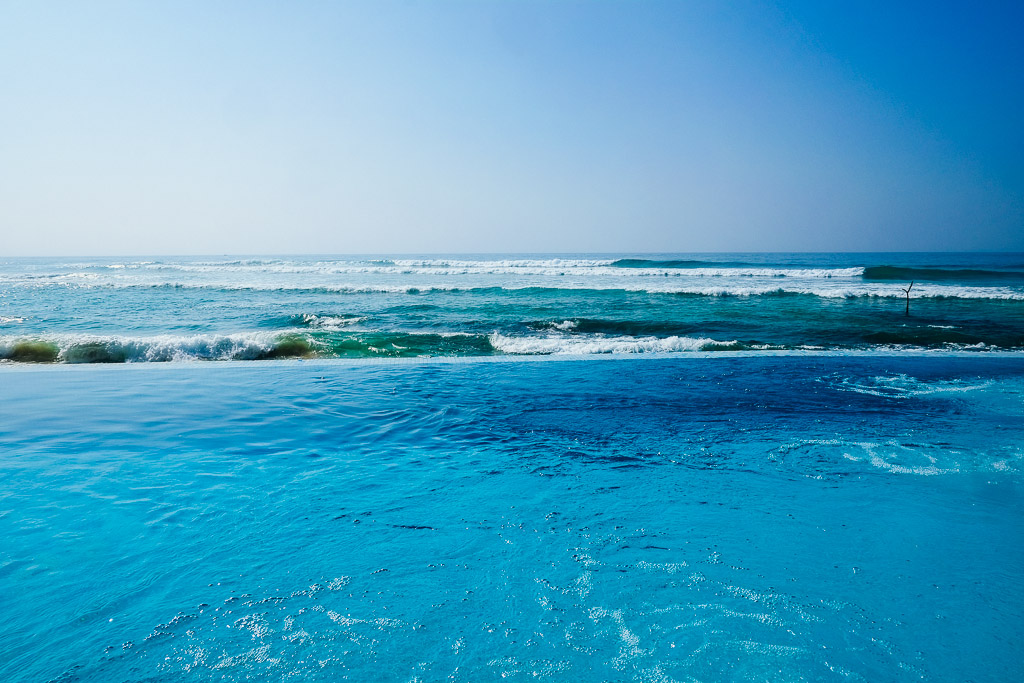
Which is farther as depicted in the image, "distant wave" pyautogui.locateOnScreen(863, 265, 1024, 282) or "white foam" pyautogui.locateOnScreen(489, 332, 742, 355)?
"distant wave" pyautogui.locateOnScreen(863, 265, 1024, 282)

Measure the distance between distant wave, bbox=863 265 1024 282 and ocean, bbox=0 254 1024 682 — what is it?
2665 centimetres

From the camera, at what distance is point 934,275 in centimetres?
3297

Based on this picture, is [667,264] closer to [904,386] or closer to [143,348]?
[904,386]

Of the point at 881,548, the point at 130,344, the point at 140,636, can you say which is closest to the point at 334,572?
the point at 140,636

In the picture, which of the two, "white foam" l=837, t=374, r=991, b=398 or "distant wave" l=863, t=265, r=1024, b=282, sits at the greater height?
"distant wave" l=863, t=265, r=1024, b=282

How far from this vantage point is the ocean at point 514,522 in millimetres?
2754

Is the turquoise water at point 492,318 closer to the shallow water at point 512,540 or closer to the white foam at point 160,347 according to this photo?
the white foam at point 160,347

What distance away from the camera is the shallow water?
273cm

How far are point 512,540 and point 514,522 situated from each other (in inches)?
10.1

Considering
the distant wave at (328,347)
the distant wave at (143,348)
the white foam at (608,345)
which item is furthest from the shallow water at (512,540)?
the distant wave at (143,348)

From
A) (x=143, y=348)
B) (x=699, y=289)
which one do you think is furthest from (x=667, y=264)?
(x=143, y=348)

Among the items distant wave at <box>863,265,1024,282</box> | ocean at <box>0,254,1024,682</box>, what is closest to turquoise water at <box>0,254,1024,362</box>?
distant wave at <box>863,265,1024,282</box>

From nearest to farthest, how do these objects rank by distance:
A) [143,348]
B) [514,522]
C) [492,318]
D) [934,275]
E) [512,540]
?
[512,540] → [514,522] → [143,348] → [492,318] → [934,275]

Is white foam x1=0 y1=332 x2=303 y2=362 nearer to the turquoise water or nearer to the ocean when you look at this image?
the turquoise water
